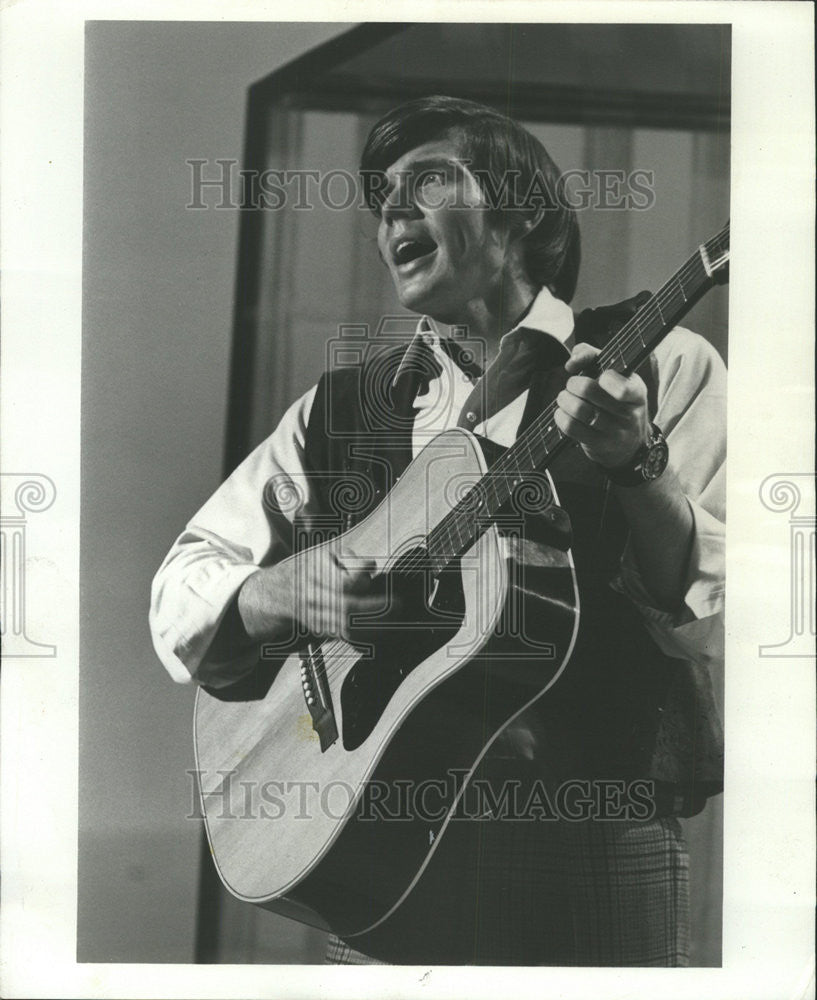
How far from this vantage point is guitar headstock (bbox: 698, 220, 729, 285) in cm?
194

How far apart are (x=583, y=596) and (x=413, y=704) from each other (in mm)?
388

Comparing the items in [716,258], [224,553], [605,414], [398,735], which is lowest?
[398,735]

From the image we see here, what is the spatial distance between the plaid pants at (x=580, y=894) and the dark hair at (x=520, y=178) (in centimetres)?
106

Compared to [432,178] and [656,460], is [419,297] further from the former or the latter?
[656,460]

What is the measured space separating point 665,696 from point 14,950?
4.61 feet

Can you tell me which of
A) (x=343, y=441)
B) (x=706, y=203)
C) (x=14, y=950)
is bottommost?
(x=14, y=950)

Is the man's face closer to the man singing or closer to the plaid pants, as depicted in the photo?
the man singing

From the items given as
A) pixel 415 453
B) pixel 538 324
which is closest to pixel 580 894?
pixel 415 453

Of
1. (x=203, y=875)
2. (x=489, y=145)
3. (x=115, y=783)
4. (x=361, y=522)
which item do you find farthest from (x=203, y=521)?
(x=489, y=145)

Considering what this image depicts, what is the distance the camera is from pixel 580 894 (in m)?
1.93

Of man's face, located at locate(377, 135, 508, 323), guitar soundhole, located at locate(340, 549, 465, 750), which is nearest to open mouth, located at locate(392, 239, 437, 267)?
man's face, located at locate(377, 135, 508, 323)

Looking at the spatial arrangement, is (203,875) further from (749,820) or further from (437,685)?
(749,820)

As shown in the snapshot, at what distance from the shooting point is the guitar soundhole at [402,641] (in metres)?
1.88

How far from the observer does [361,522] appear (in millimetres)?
1926
